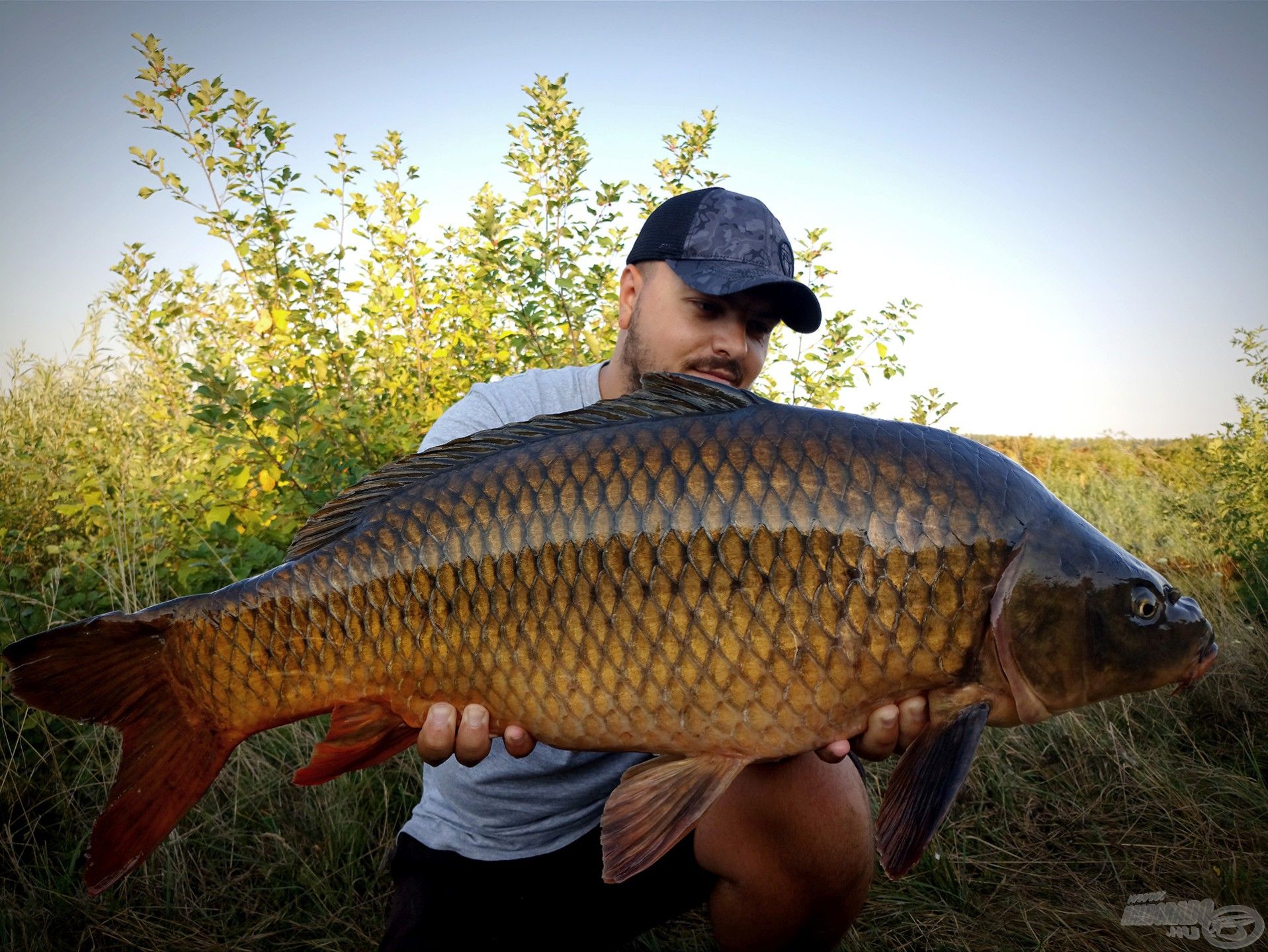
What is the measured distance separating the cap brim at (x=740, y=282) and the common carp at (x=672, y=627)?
2.81 feet

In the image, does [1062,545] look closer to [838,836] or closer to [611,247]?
[838,836]

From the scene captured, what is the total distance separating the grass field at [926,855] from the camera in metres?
1.92

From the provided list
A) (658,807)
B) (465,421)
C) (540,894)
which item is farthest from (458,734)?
(465,421)

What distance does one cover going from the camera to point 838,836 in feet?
5.49

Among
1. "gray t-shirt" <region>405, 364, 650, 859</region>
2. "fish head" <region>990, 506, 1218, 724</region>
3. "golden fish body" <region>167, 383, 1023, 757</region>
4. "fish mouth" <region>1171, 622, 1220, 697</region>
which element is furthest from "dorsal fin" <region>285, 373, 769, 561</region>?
"fish mouth" <region>1171, 622, 1220, 697</region>

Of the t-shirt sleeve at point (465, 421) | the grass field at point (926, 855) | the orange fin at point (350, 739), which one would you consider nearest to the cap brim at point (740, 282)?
the t-shirt sleeve at point (465, 421)

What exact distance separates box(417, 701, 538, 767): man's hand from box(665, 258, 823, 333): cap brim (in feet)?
4.07

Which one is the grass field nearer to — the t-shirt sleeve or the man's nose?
the t-shirt sleeve

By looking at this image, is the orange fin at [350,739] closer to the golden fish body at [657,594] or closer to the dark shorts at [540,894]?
the golden fish body at [657,594]

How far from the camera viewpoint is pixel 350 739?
1.35 metres

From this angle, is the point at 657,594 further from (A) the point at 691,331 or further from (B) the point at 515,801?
(A) the point at 691,331

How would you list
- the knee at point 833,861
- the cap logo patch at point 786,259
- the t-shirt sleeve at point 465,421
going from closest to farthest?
the knee at point 833,861 → the t-shirt sleeve at point 465,421 → the cap logo patch at point 786,259

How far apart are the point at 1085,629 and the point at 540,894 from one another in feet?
4.01

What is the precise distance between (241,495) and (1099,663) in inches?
112
